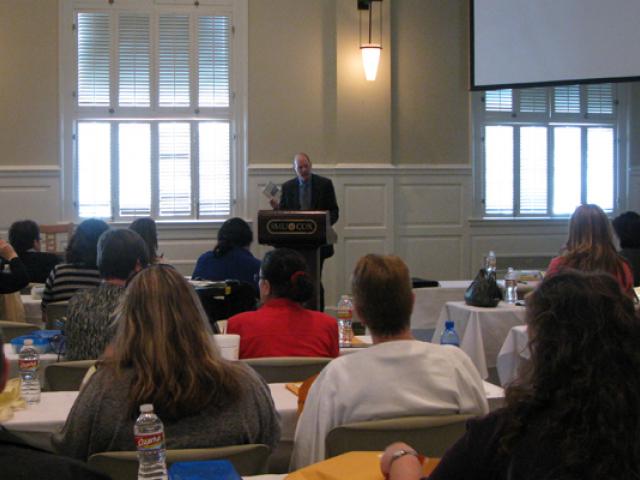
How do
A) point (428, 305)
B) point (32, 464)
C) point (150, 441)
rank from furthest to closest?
point (428, 305) < point (150, 441) < point (32, 464)

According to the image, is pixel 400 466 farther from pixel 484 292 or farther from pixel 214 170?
pixel 214 170

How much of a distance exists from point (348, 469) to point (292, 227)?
10.4ft

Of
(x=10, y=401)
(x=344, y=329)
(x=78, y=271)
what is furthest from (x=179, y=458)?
(x=78, y=271)

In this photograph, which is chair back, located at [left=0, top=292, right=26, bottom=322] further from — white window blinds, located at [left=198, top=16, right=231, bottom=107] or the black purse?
white window blinds, located at [left=198, top=16, right=231, bottom=107]

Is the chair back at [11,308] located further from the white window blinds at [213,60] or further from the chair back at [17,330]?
the white window blinds at [213,60]

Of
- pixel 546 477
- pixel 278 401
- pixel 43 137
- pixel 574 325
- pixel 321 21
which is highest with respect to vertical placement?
pixel 321 21

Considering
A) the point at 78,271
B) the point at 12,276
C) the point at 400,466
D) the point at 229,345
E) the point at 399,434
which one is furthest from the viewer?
the point at 78,271

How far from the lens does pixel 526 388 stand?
1578 mm

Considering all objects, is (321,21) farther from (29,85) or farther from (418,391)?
(418,391)

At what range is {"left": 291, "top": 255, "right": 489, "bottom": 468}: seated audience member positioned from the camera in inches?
99.3

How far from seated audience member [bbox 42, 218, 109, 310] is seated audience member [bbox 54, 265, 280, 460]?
2578 mm

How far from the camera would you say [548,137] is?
31.8 ft

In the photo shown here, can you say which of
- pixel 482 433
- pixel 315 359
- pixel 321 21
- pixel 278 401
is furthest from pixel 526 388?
pixel 321 21

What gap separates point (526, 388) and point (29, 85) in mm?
7886
